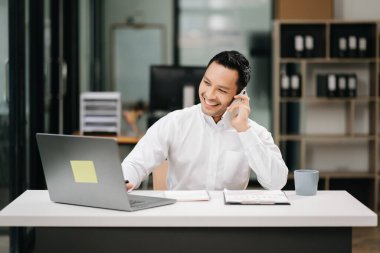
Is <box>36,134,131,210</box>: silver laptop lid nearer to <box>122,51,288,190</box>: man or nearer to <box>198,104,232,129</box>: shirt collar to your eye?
<box>122,51,288,190</box>: man

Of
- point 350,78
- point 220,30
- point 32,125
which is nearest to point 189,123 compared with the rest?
point 32,125

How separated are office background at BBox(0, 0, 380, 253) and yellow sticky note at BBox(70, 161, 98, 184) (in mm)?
1788

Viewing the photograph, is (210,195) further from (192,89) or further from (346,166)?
(346,166)

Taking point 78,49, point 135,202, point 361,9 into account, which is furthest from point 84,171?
point 361,9

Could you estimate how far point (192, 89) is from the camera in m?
5.57

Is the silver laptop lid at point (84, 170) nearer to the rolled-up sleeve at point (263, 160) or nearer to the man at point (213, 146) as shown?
the man at point (213, 146)

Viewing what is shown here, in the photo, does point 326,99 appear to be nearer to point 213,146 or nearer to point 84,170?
point 213,146

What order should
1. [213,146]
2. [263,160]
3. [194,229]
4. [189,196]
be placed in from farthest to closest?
1. [213,146]
2. [263,160]
3. [189,196]
4. [194,229]

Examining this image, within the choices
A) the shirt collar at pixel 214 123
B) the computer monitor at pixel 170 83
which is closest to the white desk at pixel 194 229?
the shirt collar at pixel 214 123

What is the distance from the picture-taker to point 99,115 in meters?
5.57

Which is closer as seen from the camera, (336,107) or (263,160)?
(263,160)

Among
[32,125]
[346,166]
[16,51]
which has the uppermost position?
[16,51]

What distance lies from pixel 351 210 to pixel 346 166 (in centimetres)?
465

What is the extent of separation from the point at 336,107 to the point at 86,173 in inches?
193
